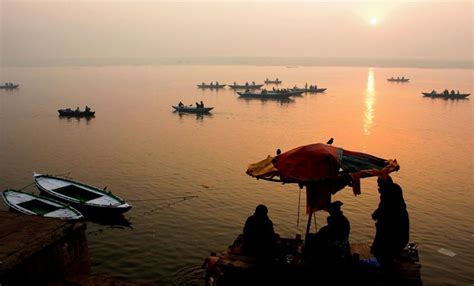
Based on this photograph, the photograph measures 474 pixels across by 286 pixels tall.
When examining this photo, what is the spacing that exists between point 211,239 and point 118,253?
14.0 feet

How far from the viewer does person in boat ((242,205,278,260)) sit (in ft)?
30.3

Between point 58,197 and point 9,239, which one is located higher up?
point 9,239

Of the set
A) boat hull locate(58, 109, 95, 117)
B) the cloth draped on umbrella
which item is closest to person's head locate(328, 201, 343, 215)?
the cloth draped on umbrella

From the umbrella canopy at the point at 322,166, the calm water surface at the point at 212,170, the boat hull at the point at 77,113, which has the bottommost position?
the calm water surface at the point at 212,170

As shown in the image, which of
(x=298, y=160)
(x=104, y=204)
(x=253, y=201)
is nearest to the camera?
(x=298, y=160)

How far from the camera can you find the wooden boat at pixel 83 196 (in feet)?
70.1

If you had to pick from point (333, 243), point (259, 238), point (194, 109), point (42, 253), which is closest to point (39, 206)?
point (259, 238)

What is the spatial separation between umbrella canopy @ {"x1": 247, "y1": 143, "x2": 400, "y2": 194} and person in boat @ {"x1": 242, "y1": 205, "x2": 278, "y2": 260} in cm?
104

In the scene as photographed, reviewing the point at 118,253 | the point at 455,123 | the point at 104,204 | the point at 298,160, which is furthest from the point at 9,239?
the point at 455,123

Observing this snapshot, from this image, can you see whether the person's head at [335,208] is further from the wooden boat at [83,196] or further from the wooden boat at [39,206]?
the wooden boat at [83,196]

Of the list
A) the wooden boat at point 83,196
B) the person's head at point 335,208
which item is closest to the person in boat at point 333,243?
the person's head at point 335,208

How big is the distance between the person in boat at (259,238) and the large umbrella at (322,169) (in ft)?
3.40

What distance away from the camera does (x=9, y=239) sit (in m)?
5.32

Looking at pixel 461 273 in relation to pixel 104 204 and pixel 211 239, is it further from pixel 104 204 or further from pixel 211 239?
pixel 104 204
